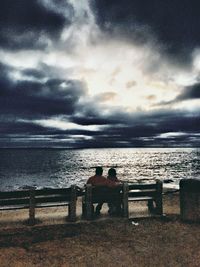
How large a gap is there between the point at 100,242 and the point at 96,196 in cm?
182

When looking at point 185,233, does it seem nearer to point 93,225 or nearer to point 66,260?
point 93,225

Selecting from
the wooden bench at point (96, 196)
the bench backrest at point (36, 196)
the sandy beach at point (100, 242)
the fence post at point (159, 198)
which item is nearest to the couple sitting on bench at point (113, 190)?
the wooden bench at point (96, 196)

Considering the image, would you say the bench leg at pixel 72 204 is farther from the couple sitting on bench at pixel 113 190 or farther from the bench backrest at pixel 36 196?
the couple sitting on bench at pixel 113 190

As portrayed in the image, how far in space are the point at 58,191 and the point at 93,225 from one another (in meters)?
1.36

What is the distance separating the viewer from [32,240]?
6875mm

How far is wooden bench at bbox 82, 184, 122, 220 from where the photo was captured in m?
8.33

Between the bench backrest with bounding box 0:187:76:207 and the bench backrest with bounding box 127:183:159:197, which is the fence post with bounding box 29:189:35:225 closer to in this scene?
the bench backrest with bounding box 0:187:76:207

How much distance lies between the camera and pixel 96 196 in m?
8.48

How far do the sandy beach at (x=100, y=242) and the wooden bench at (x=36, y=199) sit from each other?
459 mm

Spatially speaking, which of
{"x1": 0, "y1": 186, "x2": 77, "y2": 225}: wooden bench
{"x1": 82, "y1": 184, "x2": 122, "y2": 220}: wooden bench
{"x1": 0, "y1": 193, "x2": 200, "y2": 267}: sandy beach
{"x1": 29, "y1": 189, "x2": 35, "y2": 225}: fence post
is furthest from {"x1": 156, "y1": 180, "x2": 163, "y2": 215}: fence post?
{"x1": 29, "y1": 189, "x2": 35, "y2": 225}: fence post

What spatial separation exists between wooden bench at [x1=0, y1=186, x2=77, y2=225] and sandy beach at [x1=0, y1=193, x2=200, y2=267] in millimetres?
459

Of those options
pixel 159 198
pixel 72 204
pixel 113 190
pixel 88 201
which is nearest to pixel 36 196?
pixel 72 204

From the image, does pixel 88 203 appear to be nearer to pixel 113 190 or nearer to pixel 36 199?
pixel 113 190

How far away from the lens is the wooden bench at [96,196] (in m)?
8.33
